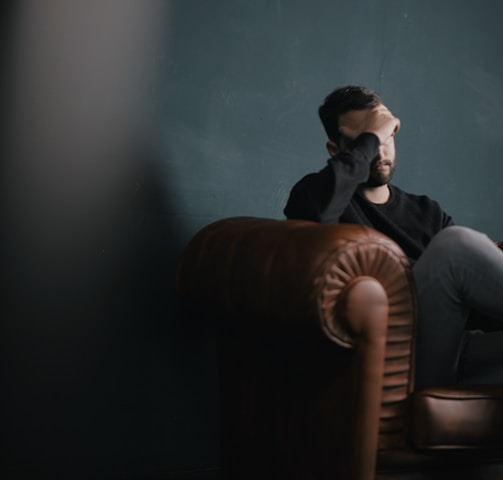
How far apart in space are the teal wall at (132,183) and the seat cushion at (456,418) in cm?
83

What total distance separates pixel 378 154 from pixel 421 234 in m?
0.28

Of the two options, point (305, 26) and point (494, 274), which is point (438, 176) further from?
point (494, 274)

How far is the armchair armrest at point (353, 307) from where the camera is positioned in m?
1.31

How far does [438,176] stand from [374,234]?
1273 mm

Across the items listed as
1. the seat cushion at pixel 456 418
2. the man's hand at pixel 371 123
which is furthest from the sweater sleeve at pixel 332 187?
the seat cushion at pixel 456 418

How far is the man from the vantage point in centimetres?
151

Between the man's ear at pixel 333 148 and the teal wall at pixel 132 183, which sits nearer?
the teal wall at pixel 132 183

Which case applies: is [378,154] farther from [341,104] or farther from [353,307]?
[353,307]

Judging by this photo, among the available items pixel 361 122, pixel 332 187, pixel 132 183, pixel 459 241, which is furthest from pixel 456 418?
pixel 132 183

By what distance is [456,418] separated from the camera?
143 centimetres

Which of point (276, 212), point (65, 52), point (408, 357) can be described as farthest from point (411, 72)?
point (408, 357)

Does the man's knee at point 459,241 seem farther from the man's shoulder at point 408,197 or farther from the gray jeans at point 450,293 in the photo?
the man's shoulder at point 408,197

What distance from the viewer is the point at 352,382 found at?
4.40 feet

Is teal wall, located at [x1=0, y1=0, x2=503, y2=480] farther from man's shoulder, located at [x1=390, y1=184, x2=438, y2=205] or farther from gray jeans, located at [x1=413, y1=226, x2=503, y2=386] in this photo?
gray jeans, located at [x1=413, y1=226, x2=503, y2=386]
